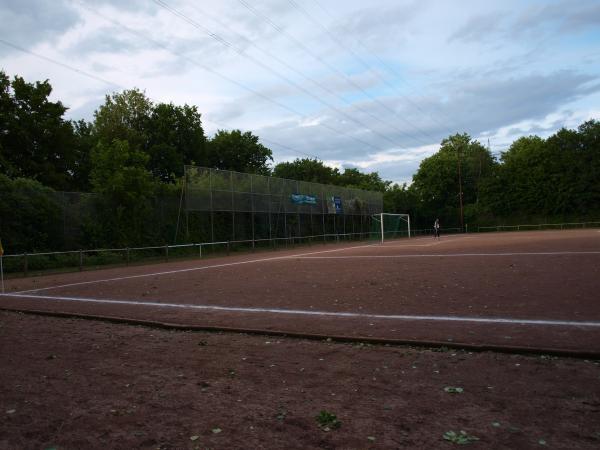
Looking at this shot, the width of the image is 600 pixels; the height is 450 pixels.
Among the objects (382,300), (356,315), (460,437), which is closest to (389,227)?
(382,300)

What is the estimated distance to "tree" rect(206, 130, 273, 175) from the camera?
52.0m

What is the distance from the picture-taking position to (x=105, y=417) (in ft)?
13.7

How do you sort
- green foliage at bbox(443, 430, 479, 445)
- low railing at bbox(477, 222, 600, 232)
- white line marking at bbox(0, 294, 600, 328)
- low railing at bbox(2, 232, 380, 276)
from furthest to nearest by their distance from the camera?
low railing at bbox(477, 222, 600, 232)
low railing at bbox(2, 232, 380, 276)
white line marking at bbox(0, 294, 600, 328)
green foliage at bbox(443, 430, 479, 445)

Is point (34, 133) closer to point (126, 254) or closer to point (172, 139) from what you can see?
point (172, 139)

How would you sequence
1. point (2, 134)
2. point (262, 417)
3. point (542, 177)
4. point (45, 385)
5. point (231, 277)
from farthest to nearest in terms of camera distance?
1. point (542, 177)
2. point (2, 134)
3. point (231, 277)
4. point (45, 385)
5. point (262, 417)

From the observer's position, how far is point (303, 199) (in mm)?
39938

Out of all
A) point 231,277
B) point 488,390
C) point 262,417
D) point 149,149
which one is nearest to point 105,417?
point 262,417

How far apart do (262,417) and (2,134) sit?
3238 centimetres

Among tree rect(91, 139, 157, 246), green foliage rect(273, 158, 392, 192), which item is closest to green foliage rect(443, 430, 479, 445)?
tree rect(91, 139, 157, 246)

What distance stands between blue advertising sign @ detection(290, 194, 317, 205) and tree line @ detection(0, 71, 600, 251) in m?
9.43

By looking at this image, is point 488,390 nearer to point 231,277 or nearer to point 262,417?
point 262,417

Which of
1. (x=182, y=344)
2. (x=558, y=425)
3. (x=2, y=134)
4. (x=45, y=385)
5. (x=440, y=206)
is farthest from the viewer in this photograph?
(x=440, y=206)

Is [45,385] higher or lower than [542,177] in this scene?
lower

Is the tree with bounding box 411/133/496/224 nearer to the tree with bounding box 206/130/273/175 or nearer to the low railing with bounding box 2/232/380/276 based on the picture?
the tree with bounding box 206/130/273/175
